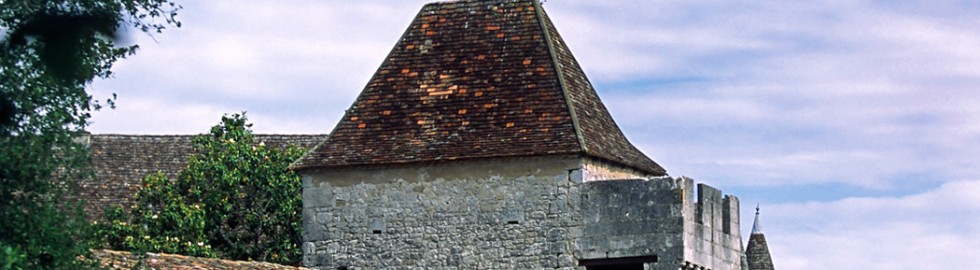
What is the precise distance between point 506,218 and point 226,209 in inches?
298

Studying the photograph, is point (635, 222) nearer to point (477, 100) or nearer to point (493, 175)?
point (493, 175)

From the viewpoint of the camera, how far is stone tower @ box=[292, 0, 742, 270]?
18.9 meters

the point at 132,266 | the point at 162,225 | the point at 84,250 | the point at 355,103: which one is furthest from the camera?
the point at 162,225

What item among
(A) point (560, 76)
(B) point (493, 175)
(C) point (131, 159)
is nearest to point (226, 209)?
(C) point (131, 159)

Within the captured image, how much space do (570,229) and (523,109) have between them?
1.61 meters

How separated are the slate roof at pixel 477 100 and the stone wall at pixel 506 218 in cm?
25

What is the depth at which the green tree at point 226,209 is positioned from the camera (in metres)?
24.9

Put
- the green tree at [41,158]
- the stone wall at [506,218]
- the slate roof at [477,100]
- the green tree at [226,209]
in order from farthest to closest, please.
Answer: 1. the green tree at [226,209]
2. the slate roof at [477,100]
3. the stone wall at [506,218]
4. the green tree at [41,158]

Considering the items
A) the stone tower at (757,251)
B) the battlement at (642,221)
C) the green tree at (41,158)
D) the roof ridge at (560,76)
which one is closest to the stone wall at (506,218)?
the battlement at (642,221)

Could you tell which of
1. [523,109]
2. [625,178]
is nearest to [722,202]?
[625,178]

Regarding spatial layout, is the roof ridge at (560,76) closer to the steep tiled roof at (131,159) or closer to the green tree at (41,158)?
the green tree at (41,158)

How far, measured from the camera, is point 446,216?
768 inches

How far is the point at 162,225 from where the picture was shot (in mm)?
25047

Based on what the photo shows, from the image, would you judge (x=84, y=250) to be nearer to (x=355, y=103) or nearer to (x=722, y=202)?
(x=355, y=103)
